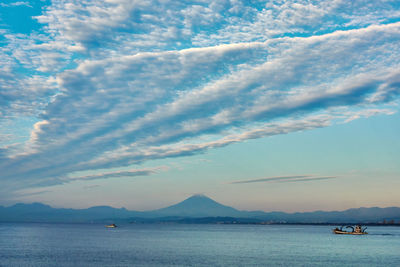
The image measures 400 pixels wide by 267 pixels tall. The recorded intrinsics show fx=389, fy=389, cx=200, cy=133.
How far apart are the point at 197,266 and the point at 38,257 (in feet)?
129

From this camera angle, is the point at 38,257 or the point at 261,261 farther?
the point at 38,257

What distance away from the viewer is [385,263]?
81938 millimetres

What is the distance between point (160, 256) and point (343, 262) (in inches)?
1608

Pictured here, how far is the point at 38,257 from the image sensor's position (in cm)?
8906

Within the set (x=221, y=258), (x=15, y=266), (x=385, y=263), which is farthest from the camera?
(x=221, y=258)

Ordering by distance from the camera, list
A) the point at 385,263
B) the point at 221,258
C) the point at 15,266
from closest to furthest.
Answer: the point at 15,266, the point at 385,263, the point at 221,258

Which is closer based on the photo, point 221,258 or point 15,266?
point 15,266

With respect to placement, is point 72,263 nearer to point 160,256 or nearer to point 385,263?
point 160,256

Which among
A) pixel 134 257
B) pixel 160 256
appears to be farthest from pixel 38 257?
pixel 160 256

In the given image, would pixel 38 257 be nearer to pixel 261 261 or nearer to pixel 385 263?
pixel 261 261

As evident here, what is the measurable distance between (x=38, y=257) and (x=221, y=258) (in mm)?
41835

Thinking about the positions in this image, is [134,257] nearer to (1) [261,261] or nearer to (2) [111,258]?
(2) [111,258]

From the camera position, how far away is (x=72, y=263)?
78.1 metres

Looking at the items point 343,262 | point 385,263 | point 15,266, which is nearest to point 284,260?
point 343,262
